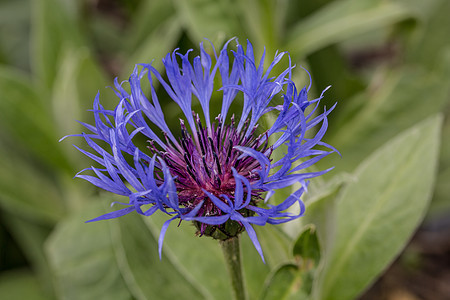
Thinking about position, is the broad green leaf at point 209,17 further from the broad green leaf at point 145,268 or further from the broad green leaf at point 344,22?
the broad green leaf at point 145,268

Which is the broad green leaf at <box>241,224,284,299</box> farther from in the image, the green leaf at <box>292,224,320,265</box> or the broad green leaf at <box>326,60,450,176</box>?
the broad green leaf at <box>326,60,450,176</box>

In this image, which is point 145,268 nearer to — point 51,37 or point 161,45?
point 161,45

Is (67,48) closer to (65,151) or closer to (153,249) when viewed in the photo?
(65,151)

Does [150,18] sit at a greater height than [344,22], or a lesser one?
greater

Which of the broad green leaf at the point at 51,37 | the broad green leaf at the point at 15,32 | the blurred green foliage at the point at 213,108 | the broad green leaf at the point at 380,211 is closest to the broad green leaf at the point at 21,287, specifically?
the blurred green foliage at the point at 213,108

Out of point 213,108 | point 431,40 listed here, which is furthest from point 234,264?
point 431,40

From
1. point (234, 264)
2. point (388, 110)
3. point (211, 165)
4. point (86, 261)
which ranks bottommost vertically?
point (388, 110)

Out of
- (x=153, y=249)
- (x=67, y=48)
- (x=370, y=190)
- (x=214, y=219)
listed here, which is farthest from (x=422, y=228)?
(x=214, y=219)
